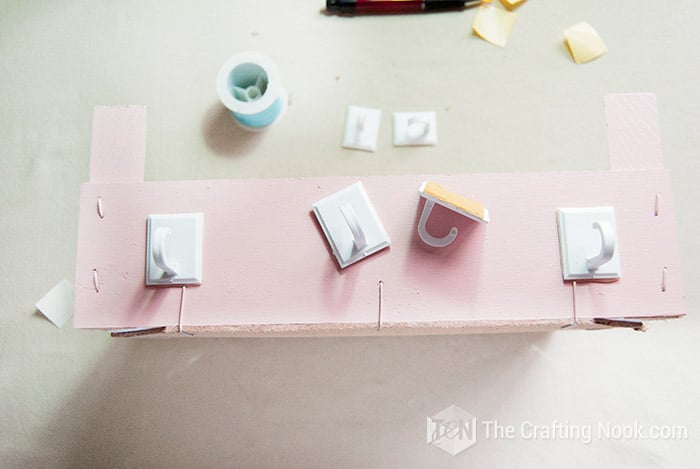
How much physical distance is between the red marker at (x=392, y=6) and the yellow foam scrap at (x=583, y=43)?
0.18 meters

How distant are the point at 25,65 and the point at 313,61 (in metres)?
0.57

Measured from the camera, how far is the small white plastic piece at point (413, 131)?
955 mm

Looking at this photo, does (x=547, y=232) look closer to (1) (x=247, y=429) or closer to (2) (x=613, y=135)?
(2) (x=613, y=135)

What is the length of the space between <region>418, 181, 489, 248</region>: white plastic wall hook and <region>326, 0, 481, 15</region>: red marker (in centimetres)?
47

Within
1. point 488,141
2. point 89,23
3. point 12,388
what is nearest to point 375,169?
point 488,141

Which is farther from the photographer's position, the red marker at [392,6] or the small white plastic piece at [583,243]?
the red marker at [392,6]

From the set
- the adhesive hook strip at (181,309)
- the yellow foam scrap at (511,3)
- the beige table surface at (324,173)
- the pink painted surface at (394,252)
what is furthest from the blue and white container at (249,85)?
the yellow foam scrap at (511,3)

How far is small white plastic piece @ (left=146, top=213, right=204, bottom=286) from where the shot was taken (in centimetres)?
69

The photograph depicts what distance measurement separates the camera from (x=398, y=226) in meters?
0.70

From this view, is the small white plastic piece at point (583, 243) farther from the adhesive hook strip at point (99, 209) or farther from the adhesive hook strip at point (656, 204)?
the adhesive hook strip at point (99, 209)

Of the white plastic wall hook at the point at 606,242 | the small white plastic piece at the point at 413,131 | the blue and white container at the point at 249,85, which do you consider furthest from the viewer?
the small white plastic piece at the point at 413,131
